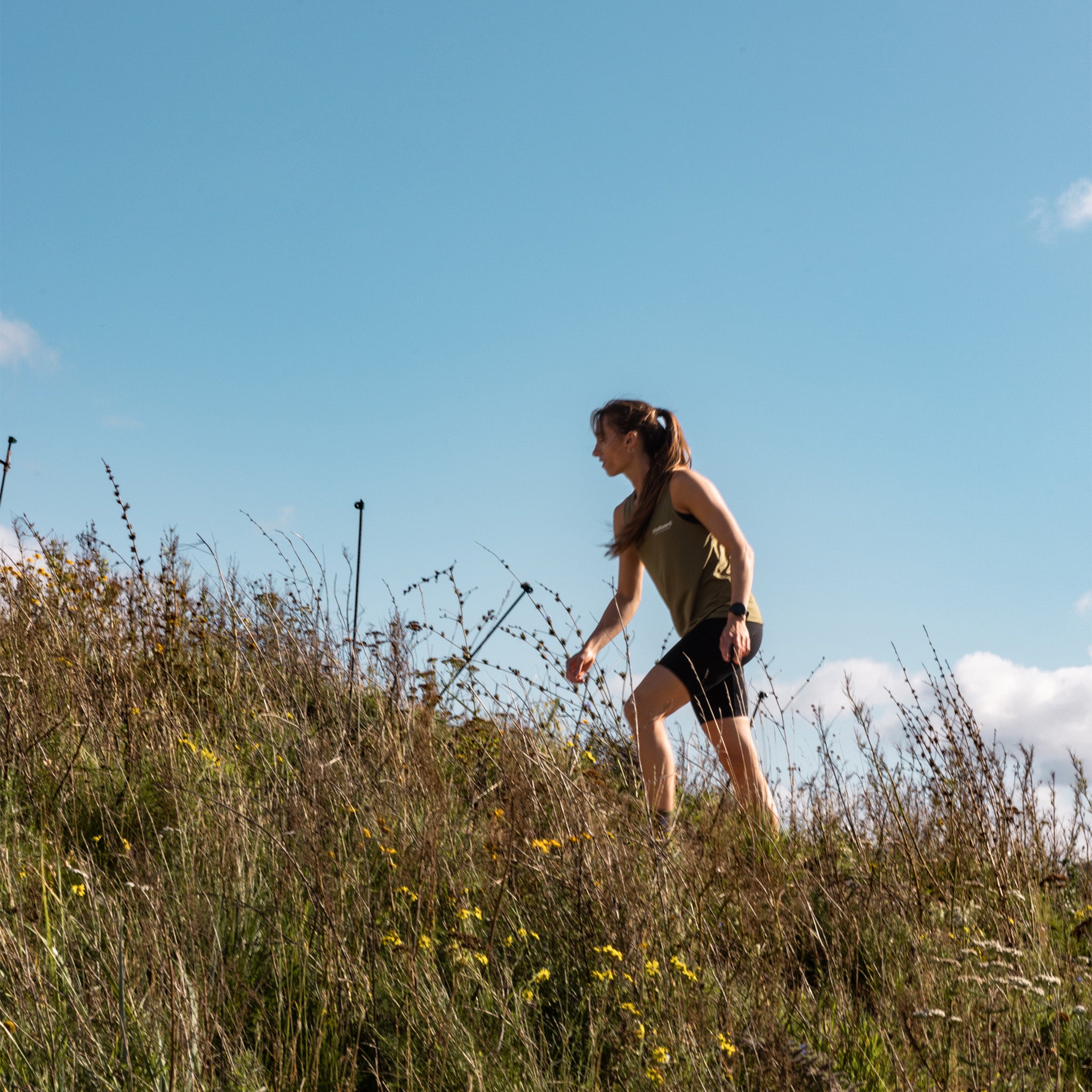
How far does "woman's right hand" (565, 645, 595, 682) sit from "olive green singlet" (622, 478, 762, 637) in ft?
1.50

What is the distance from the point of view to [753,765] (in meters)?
4.14

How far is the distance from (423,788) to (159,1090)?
1.48 meters

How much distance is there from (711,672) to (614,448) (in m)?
1.24

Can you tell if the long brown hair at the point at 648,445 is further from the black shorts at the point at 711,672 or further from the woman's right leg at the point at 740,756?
the woman's right leg at the point at 740,756

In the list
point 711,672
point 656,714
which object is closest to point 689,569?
point 711,672

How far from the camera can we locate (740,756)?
4.14 metres

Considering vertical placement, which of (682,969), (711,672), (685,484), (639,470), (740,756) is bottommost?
(682,969)

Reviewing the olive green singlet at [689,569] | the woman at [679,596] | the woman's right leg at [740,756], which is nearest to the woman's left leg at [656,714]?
the woman at [679,596]

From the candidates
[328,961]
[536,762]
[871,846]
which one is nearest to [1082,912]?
[871,846]

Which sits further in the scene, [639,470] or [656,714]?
[639,470]

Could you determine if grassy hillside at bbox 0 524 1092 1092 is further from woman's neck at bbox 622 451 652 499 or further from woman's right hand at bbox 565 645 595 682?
woman's neck at bbox 622 451 652 499

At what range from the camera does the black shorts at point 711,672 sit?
13.6 ft

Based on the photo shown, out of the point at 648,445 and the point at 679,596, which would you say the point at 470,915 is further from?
the point at 648,445

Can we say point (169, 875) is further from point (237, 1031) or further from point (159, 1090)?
point (159, 1090)
